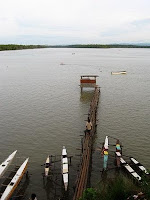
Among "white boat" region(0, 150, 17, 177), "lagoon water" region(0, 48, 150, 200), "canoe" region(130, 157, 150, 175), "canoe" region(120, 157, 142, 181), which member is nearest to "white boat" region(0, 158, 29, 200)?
"lagoon water" region(0, 48, 150, 200)

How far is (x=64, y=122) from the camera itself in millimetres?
28734

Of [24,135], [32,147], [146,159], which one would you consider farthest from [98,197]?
[24,135]

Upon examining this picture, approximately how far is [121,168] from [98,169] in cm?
184

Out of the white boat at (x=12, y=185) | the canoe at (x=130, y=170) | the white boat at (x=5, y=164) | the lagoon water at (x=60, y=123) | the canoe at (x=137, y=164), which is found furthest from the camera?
the lagoon water at (x=60, y=123)

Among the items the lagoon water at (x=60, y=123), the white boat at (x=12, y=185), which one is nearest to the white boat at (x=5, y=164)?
the lagoon water at (x=60, y=123)

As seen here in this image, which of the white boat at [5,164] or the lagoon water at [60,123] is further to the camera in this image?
the lagoon water at [60,123]

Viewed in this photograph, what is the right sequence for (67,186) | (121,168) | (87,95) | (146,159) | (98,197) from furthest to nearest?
1. (87,95)
2. (146,159)
3. (121,168)
4. (67,186)
5. (98,197)

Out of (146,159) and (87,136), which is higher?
(87,136)

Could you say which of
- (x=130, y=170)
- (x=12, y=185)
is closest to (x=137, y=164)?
(x=130, y=170)

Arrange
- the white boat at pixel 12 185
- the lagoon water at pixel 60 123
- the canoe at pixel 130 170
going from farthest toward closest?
the lagoon water at pixel 60 123, the canoe at pixel 130 170, the white boat at pixel 12 185

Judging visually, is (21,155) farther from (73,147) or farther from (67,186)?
(67,186)

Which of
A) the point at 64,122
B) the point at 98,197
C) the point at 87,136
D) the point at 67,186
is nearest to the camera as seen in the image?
the point at 98,197

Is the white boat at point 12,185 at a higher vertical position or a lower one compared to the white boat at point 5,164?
lower

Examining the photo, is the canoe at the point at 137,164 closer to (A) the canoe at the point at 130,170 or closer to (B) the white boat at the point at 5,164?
(A) the canoe at the point at 130,170
